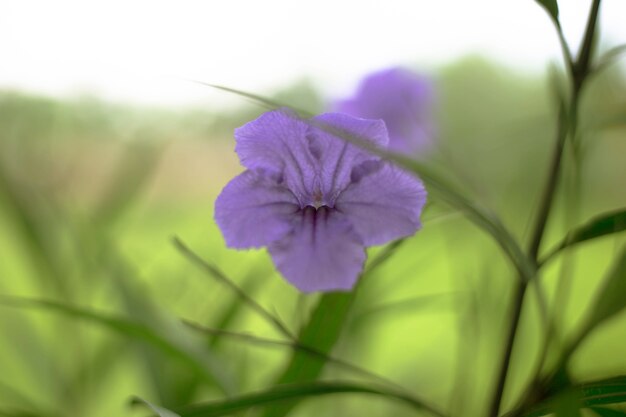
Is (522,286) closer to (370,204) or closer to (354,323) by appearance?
(370,204)

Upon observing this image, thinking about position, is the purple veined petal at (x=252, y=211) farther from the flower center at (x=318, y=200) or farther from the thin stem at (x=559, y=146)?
the thin stem at (x=559, y=146)

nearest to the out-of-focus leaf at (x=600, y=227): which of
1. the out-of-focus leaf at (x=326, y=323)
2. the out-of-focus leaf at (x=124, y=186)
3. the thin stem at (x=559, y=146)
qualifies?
the thin stem at (x=559, y=146)

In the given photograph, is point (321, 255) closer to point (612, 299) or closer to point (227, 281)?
point (227, 281)

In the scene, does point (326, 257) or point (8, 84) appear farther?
point (8, 84)

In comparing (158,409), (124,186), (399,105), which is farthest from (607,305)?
(124,186)

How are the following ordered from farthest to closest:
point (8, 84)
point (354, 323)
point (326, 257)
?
point (8, 84)
point (354, 323)
point (326, 257)

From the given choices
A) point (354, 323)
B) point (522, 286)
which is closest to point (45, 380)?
point (354, 323)
